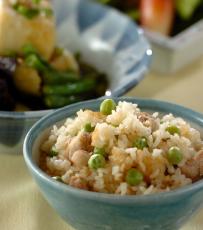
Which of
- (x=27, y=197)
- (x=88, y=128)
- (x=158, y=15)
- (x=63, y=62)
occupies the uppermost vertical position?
(x=88, y=128)

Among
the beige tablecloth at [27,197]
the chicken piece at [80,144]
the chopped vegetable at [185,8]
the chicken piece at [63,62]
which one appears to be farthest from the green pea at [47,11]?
the chicken piece at [80,144]

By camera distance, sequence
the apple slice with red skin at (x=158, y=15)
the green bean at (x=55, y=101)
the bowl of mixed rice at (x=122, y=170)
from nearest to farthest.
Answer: the bowl of mixed rice at (x=122, y=170)
the green bean at (x=55, y=101)
the apple slice with red skin at (x=158, y=15)

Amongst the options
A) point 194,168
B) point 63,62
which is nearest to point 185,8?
point 63,62

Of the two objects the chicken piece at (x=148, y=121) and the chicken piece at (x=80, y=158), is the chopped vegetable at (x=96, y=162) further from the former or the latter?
the chicken piece at (x=148, y=121)

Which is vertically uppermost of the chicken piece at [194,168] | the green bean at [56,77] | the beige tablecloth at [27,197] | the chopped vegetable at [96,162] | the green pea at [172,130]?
the green pea at [172,130]

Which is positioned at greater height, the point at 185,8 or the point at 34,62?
the point at 185,8

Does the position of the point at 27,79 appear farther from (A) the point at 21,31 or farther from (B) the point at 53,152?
(B) the point at 53,152

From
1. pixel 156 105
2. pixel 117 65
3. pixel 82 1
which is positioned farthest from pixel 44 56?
pixel 156 105
